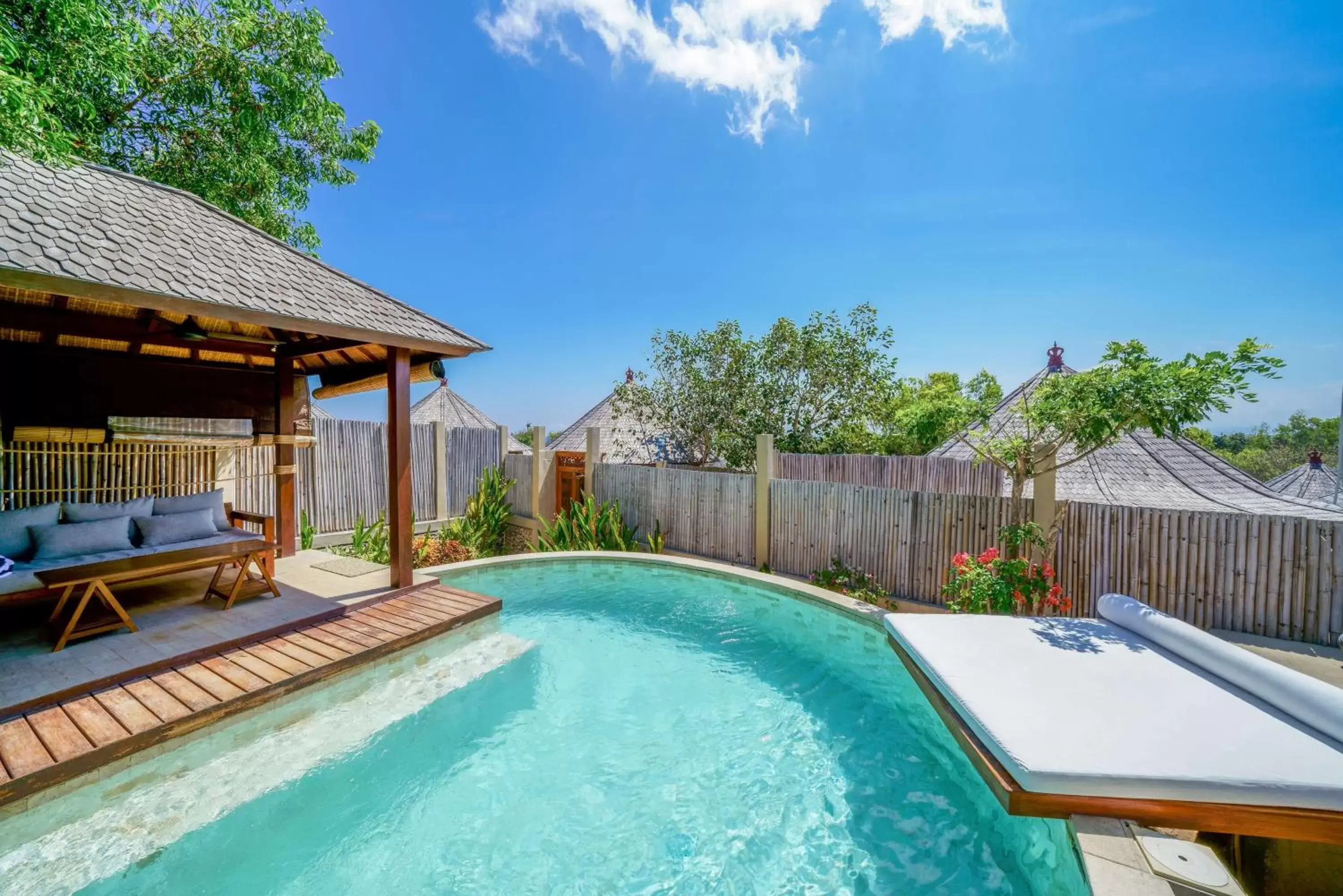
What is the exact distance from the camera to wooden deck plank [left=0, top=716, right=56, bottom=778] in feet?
7.82

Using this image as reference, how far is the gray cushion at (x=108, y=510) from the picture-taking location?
4.57m

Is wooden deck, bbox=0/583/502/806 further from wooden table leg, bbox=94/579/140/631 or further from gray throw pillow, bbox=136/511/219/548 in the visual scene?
gray throw pillow, bbox=136/511/219/548

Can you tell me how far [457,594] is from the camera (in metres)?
4.98

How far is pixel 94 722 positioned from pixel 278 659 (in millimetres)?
879

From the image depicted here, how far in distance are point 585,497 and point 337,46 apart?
784cm

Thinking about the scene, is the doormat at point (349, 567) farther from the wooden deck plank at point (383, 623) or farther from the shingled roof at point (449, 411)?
the shingled roof at point (449, 411)

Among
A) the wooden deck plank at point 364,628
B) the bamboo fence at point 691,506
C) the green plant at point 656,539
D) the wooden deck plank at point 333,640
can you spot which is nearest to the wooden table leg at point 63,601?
the wooden deck plank at point 333,640

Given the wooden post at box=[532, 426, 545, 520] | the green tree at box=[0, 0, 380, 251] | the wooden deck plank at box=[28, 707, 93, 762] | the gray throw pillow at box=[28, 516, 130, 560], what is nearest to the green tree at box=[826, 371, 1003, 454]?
the wooden deck plank at box=[28, 707, 93, 762]

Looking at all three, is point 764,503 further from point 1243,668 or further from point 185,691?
point 185,691

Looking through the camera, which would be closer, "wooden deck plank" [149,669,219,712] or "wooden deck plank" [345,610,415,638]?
"wooden deck plank" [149,669,219,712]

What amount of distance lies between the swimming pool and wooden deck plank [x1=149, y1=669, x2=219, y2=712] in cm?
22

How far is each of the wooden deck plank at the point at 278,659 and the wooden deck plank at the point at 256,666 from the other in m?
0.02

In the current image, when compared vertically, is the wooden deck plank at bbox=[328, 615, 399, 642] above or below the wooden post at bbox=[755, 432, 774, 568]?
below

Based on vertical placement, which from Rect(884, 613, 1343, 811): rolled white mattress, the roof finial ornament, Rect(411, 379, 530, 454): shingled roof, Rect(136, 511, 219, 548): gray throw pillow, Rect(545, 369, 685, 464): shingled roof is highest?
the roof finial ornament
